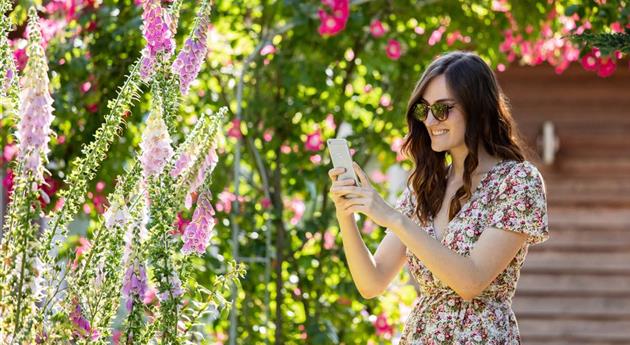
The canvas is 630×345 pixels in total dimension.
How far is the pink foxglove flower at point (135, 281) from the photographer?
6.23 ft

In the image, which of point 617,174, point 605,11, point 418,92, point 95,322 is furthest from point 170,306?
point 617,174

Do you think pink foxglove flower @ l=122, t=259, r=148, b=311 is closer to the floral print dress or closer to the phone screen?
the phone screen

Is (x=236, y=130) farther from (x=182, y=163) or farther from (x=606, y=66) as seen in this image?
(x=182, y=163)

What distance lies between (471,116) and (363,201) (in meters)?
0.35

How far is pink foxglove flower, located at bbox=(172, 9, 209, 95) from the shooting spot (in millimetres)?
2049

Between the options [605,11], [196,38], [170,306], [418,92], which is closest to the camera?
[170,306]

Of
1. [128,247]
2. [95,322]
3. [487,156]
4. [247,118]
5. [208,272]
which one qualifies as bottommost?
[95,322]

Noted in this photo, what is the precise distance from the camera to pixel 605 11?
11.5 feet

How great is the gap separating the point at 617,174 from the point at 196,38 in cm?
492

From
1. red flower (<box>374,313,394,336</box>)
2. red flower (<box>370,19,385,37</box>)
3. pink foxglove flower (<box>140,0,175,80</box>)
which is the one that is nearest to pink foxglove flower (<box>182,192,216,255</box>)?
pink foxglove flower (<box>140,0,175,80</box>)

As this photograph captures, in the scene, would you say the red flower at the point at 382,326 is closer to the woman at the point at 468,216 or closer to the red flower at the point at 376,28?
the red flower at the point at 376,28

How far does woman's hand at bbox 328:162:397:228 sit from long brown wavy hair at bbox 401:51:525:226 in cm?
28

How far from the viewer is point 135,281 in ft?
6.24

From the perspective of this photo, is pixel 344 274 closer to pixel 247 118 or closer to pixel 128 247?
pixel 247 118
